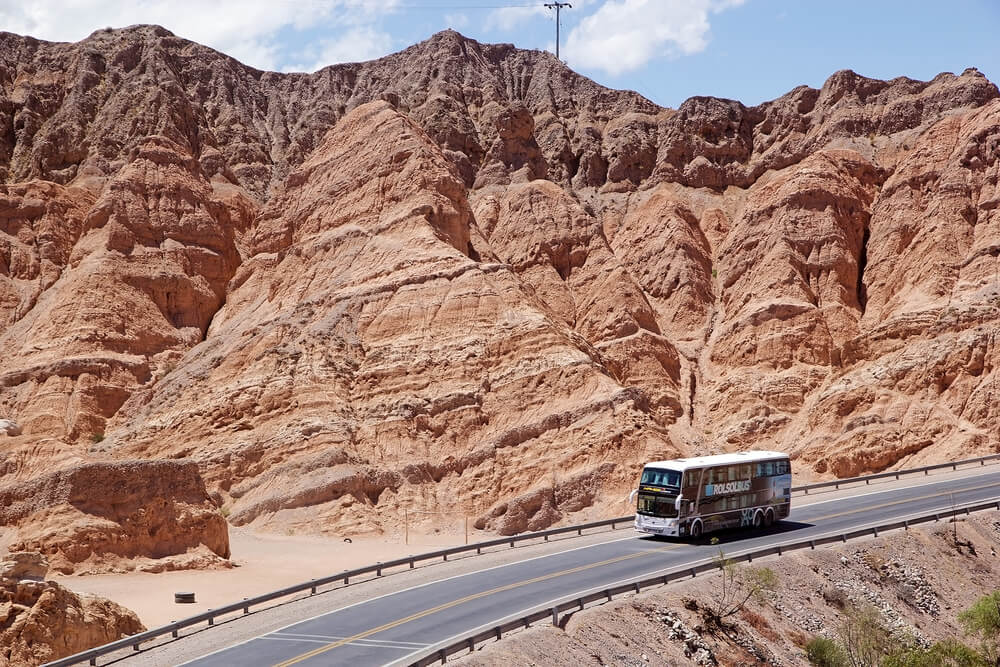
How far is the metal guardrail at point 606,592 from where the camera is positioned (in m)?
25.8

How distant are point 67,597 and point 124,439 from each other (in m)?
36.1

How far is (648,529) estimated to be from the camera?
42.1 metres

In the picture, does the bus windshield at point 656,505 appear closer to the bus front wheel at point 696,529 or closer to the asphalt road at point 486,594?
the bus front wheel at point 696,529

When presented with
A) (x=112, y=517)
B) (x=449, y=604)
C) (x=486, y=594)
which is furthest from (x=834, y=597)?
(x=112, y=517)

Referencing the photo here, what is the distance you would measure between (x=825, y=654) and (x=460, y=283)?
3713 cm

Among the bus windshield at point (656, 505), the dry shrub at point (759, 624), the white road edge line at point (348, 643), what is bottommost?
the dry shrub at point (759, 624)

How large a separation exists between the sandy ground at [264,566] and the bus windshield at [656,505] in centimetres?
276

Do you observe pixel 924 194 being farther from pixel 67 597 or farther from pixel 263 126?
pixel 67 597

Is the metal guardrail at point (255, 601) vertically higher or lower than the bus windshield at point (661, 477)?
lower

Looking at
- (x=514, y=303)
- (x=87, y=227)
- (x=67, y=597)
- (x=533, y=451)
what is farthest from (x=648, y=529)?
(x=87, y=227)

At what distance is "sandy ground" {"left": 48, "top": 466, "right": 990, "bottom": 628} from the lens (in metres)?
38.2

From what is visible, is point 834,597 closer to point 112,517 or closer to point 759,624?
point 759,624

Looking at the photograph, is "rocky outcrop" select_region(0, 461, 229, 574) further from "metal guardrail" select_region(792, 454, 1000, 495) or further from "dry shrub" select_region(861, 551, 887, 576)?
"metal guardrail" select_region(792, 454, 1000, 495)

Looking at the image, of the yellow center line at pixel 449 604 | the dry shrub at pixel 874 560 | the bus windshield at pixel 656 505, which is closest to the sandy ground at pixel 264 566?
the bus windshield at pixel 656 505
